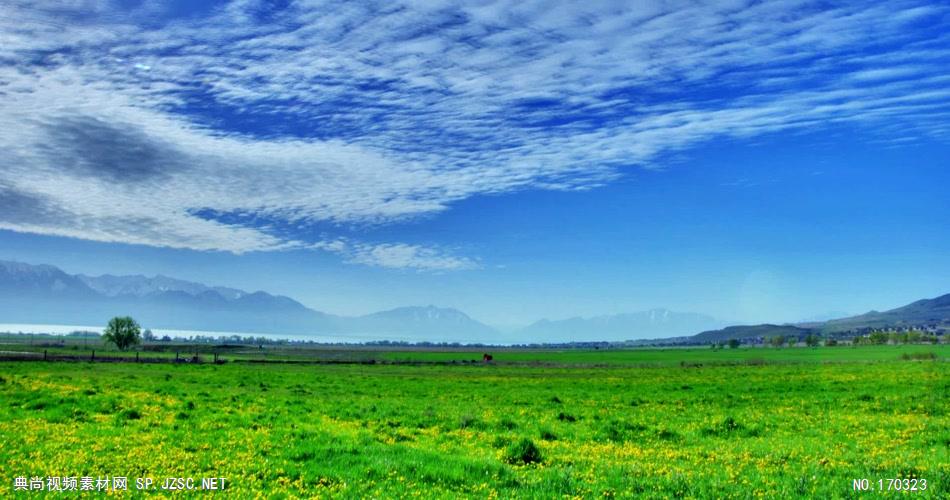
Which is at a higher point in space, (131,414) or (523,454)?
(131,414)

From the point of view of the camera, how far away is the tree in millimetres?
174125

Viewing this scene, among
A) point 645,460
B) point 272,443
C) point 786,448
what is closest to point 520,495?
point 645,460

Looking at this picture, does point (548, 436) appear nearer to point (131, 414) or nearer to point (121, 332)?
point (131, 414)

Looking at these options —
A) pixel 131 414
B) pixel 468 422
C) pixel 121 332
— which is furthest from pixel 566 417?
pixel 121 332

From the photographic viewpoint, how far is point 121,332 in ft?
573

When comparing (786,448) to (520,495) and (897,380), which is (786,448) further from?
(897,380)

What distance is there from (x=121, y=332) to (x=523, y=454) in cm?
19039

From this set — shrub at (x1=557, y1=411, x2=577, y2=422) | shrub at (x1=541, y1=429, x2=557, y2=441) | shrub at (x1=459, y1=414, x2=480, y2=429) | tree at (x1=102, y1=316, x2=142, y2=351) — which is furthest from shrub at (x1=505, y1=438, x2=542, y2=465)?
tree at (x1=102, y1=316, x2=142, y2=351)

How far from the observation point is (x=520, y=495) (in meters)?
12.7

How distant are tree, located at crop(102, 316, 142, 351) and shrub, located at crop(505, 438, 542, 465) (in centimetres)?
18952

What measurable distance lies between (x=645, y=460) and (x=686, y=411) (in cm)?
1660

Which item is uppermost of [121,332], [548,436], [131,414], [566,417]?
[131,414]

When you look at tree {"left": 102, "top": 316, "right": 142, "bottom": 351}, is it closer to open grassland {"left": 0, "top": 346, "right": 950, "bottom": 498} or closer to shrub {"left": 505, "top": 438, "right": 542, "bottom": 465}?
open grassland {"left": 0, "top": 346, "right": 950, "bottom": 498}

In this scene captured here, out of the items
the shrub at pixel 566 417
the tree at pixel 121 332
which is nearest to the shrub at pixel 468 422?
the shrub at pixel 566 417
